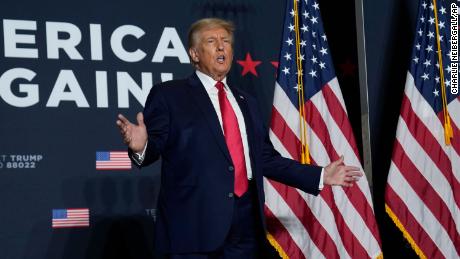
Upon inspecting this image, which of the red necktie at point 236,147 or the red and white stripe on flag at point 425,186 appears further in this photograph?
the red and white stripe on flag at point 425,186

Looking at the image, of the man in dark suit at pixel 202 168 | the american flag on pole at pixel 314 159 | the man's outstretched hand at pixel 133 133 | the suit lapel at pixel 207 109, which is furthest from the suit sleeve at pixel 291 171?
the american flag on pole at pixel 314 159

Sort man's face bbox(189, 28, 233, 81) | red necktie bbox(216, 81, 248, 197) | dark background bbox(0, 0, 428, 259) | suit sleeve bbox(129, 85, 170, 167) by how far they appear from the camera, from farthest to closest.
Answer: dark background bbox(0, 0, 428, 259) → man's face bbox(189, 28, 233, 81) → red necktie bbox(216, 81, 248, 197) → suit sleeve bbox(129, 85, 170, 167)

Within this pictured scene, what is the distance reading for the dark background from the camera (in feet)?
10.5

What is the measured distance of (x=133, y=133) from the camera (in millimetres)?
1827

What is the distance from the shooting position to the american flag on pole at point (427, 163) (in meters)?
3.43

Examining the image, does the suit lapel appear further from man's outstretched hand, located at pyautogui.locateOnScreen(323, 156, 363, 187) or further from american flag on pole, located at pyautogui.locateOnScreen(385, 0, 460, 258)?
american flag on pole, located at pyautogui.locateOnScreen(385, 0, 460, 258)

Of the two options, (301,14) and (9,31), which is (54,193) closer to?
(9,31)

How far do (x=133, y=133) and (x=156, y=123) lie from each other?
0.18 meters

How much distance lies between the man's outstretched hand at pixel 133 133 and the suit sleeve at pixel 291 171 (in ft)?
2.14

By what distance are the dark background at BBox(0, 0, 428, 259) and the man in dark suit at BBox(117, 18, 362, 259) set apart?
4.57 feet

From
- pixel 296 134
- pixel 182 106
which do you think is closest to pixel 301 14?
pixel 296 134

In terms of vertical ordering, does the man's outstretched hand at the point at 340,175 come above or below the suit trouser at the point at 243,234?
above

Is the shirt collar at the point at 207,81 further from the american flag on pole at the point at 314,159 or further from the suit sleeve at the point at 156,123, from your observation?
the american flag on pole at the point at 314,159

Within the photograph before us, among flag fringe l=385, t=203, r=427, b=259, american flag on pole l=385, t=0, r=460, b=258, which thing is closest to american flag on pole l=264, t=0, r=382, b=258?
flag fringe l=385, t=203, r=427, b=259
